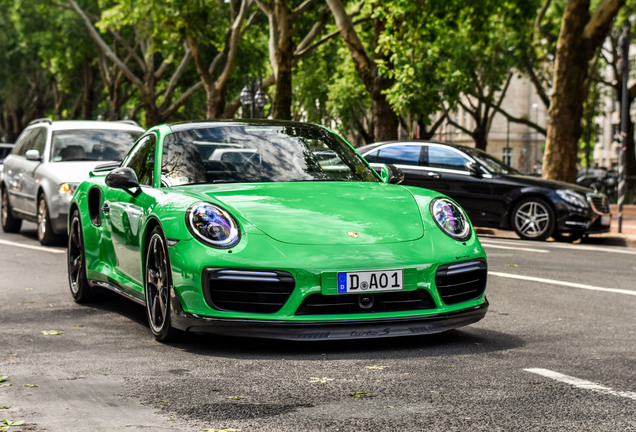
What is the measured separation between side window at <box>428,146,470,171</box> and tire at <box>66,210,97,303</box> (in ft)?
31.3

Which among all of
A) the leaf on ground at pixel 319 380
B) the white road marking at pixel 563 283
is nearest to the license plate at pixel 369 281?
the leaf on ground at pixel 319 380

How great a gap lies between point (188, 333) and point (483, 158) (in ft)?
37.8

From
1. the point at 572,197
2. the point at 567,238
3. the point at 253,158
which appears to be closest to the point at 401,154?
the point at 572,197

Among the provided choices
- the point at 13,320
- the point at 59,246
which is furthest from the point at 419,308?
the point at 59,246

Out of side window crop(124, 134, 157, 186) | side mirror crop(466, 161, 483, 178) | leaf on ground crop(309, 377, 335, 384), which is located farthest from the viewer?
side mirror crop(466, 161, 483, 178)

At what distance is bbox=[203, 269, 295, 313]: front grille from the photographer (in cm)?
572

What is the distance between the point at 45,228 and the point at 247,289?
8495mm

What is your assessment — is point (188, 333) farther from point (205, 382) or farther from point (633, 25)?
point (633, 25)

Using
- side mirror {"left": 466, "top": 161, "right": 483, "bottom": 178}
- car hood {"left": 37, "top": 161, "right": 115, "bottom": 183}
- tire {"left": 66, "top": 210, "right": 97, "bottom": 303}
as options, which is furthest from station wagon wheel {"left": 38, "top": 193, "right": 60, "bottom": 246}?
side mirror {"left": 466, "top": 161, "right": 483, "bottom": 178}

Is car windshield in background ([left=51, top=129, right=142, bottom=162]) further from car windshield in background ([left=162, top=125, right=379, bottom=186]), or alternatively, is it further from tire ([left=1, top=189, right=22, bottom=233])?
car windshield in background ([left=162, top=125, right=379, bottom=186])

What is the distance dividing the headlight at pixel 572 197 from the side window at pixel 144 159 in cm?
985

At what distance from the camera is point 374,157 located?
58.6 feet

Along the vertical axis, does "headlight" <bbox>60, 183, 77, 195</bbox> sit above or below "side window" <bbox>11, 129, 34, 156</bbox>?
below

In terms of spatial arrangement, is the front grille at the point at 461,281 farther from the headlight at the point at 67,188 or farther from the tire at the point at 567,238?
the tire at the point at 567,238
